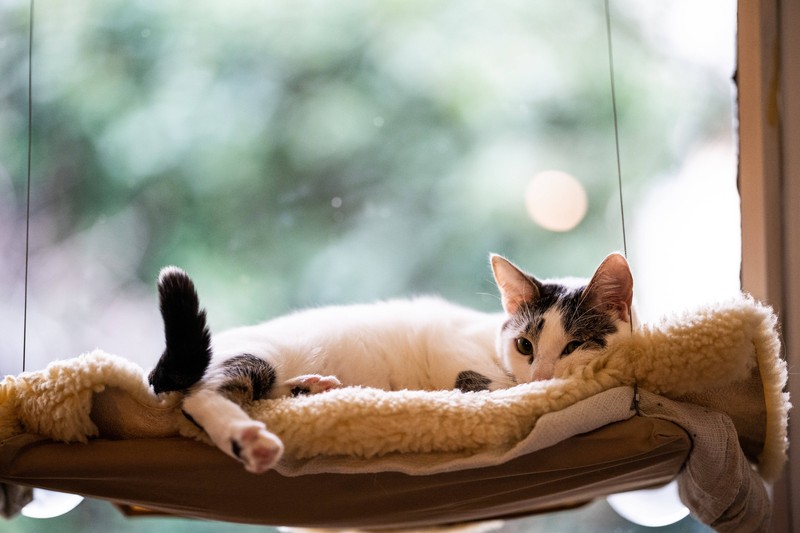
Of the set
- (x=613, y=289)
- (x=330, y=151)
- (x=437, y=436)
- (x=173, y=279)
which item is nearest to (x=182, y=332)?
(x=173, y=279)

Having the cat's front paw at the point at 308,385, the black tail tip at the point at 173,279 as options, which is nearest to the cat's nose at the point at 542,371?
the cat's front paw at the point at 308,385

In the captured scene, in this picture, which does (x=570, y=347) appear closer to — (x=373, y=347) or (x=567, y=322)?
(x=567, y=322)

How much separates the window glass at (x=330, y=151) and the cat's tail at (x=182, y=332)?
824 mm

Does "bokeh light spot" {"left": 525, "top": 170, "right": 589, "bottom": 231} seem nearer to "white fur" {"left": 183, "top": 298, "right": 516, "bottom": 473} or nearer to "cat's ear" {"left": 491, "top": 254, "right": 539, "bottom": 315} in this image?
"white fur" {"left": 183, "top": 298, "right": 516, "bottom": 473}

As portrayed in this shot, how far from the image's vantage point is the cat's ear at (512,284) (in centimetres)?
138

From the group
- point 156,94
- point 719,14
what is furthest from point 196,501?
point 719,14

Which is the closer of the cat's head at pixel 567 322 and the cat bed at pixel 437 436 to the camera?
the cat bed at pixel 437 436

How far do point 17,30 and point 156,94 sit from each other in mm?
455

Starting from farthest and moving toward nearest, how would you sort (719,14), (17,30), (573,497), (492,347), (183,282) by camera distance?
(17,30)
(719,14)
(492,347)
(573,497)
(183,282)

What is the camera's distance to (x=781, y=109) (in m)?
1.54

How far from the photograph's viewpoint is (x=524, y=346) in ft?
4.33

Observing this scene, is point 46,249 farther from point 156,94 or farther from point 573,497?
point 573,497

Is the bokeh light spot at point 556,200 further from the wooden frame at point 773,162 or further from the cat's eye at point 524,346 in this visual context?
the cat's eye at point 524,346

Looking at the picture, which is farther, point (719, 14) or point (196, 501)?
point (719, 14)
